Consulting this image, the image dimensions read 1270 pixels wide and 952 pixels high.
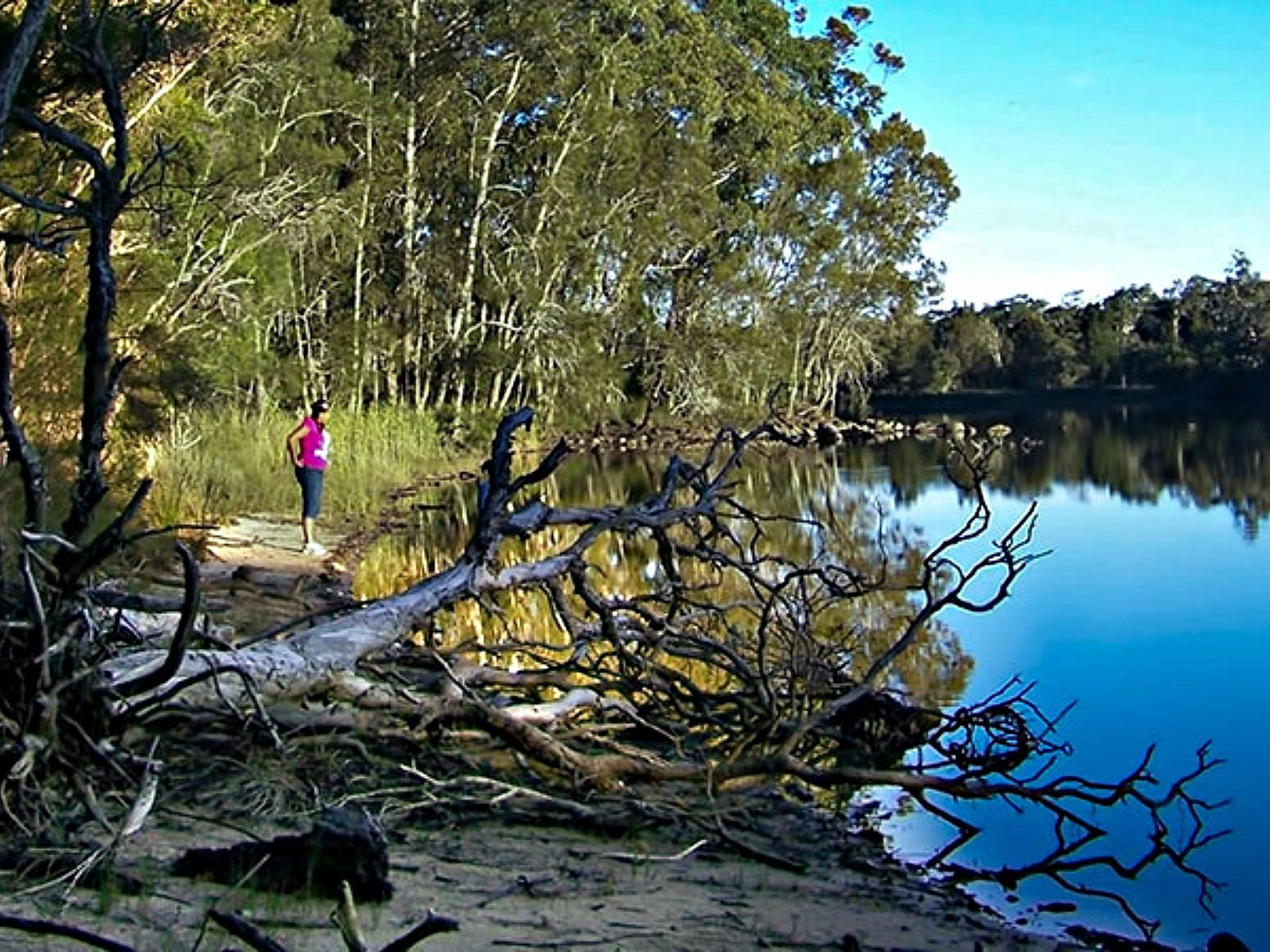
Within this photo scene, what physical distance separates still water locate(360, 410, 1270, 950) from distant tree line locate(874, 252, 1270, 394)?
32282mm

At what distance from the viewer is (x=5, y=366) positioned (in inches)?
224

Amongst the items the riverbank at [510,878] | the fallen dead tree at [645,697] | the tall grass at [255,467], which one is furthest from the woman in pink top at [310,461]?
the riverbank at [510,878]

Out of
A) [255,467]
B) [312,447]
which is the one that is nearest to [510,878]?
[312,447]

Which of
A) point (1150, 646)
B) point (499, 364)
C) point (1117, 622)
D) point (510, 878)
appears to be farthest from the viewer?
point (499, 364)

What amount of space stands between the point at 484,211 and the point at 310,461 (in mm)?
21685

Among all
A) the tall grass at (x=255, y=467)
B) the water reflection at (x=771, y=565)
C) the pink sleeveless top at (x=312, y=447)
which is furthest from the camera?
the tall grass at (x=255, y=467)

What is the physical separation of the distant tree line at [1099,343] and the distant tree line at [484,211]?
48.8ft

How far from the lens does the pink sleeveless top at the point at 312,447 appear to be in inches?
606

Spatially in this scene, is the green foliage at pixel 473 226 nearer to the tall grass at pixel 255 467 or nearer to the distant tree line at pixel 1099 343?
the tall grass at pixel 255 467

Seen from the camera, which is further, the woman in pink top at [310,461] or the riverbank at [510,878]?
the woman in pink top at [310,461]

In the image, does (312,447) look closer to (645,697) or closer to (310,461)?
(310,461)

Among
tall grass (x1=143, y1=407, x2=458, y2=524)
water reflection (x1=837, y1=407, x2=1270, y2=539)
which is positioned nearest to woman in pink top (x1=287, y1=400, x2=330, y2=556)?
tall grass (x1=143, y1=407, x2=458, y2=524)

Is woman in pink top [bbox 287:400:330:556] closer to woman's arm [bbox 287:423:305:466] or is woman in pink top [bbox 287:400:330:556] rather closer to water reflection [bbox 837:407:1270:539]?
woman's arm [bbox 287:423:305:466]

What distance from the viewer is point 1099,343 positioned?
70.6 m
